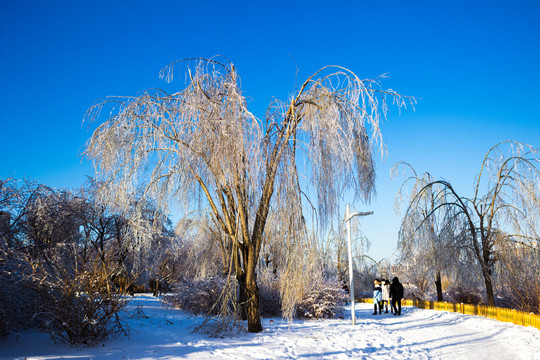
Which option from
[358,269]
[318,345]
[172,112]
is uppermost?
[172,112]

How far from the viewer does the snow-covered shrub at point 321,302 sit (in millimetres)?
13641

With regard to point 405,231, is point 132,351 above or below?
below

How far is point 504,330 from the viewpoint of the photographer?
36.6 ft

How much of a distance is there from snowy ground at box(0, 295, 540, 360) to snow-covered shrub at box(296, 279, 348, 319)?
200cm

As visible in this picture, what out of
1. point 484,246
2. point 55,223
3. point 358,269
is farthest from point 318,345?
point 358,269

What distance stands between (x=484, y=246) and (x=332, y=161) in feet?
35.9

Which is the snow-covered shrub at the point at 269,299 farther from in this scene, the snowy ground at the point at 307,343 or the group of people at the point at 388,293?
the group of people at the point at 388,293

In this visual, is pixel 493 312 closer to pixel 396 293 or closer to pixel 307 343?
pixel 396 293

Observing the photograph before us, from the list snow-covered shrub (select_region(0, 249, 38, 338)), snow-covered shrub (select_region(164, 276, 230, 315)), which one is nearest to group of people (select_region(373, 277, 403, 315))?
snow-covered shrub (select_region(164, 276, 230, 315))

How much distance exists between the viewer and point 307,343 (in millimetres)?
8398

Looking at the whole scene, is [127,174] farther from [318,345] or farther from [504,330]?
[504,330]

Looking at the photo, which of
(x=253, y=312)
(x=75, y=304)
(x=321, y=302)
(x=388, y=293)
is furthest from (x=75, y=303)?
(x=388, y=293)

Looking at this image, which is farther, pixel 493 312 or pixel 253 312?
pixel 493 312

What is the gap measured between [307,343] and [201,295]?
5490 millimetres
